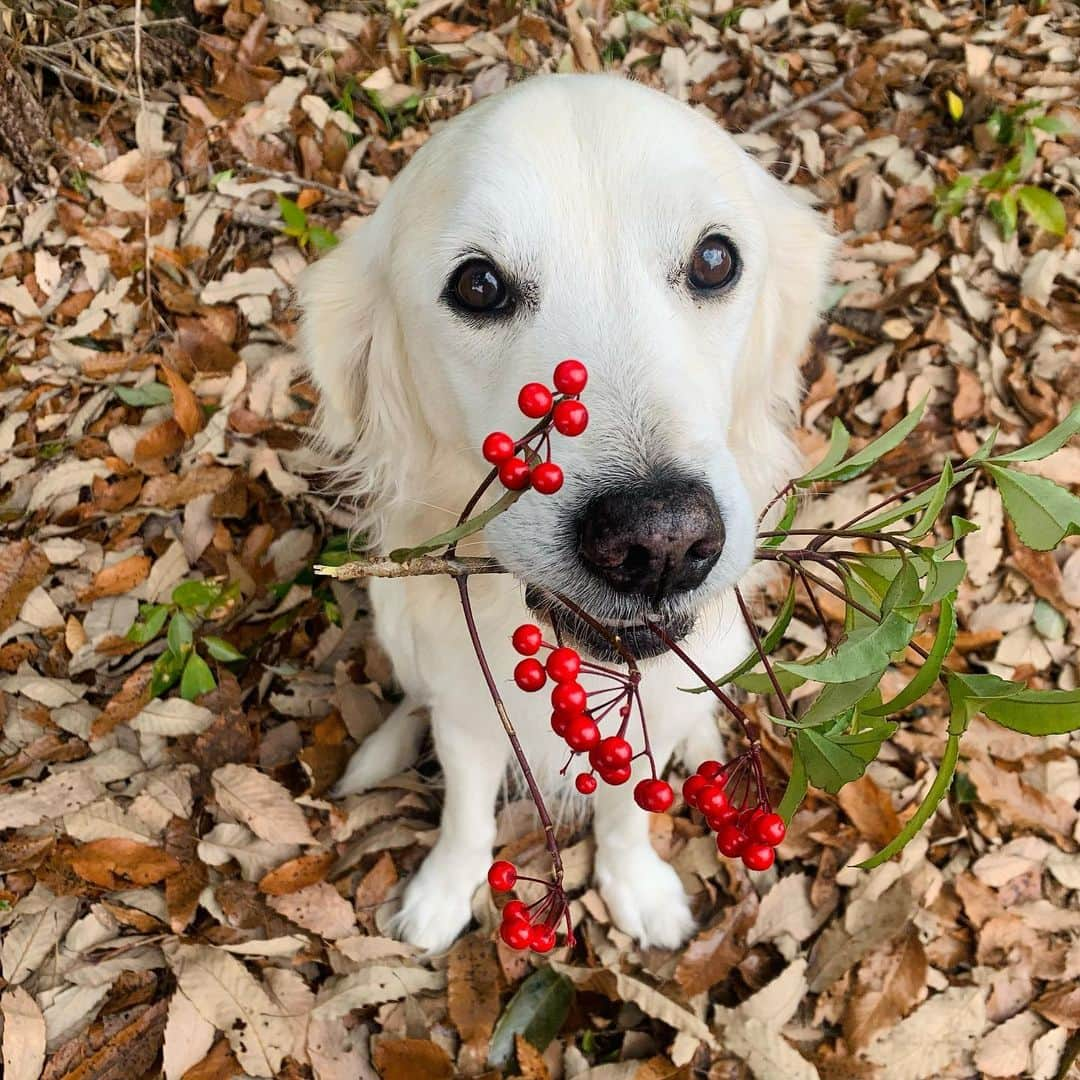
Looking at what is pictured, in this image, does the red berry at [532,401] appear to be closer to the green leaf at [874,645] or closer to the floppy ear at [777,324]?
the green leaf at [874,645]

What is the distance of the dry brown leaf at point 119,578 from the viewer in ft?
10.2

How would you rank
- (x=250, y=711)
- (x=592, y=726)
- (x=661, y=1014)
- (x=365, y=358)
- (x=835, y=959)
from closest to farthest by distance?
(x=592, y=726) → (x=365, y=358) → (x=661, y=1014) → (x=835, y=959) → (x=250, y=711)

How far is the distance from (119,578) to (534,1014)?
1971 millimetres

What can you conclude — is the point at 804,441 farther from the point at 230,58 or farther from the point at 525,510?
the point at 230,58

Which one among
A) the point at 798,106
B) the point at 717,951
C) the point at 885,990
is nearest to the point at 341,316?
the point at 717,951

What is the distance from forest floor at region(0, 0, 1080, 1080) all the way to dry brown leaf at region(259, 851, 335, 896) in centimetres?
1

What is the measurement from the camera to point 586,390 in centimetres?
155

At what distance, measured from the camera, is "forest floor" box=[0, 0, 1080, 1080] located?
2490 mm

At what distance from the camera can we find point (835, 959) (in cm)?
261

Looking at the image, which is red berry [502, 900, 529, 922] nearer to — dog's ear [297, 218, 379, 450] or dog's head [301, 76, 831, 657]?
dog's head [301, 76, 831, 657]

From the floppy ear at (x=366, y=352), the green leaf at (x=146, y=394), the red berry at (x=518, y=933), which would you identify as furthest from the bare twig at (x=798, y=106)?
the red berry at (x=518, y=933)

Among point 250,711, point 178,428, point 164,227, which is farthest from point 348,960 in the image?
point 164,227

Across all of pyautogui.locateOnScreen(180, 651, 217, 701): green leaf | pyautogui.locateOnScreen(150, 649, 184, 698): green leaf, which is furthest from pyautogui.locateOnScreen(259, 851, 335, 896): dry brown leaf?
pyautogui.locateOnScreen(150, 649, 184, 698): green leaf

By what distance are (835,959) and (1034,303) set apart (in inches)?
104
